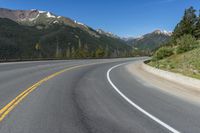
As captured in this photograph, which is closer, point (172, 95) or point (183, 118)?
point (183, 118)

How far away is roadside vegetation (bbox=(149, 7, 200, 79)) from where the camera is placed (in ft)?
89.0

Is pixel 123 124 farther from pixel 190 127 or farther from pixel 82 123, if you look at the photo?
pixel 190 127

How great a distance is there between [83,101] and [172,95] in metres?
4.13

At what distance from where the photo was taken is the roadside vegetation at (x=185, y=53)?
89.0ft

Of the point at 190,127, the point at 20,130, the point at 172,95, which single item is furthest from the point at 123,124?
the point at 172,95

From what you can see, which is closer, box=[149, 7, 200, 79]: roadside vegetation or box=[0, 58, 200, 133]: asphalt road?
box=[0, 58, 200, 133]: asphalt road

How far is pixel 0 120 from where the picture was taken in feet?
23.1

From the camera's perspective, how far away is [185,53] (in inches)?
1437

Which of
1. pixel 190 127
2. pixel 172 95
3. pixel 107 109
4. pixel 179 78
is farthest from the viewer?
pixel 179 78

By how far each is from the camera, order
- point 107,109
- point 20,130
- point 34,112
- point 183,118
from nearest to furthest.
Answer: point 20,130 < point 183,118 < point 34,112 < point 107,109

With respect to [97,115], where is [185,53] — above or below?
above

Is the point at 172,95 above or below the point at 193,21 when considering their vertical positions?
below

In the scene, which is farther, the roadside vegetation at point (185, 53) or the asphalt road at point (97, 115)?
the roadside vegetation at point (185, 53)

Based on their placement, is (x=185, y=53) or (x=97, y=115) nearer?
(x=97, y=115)
